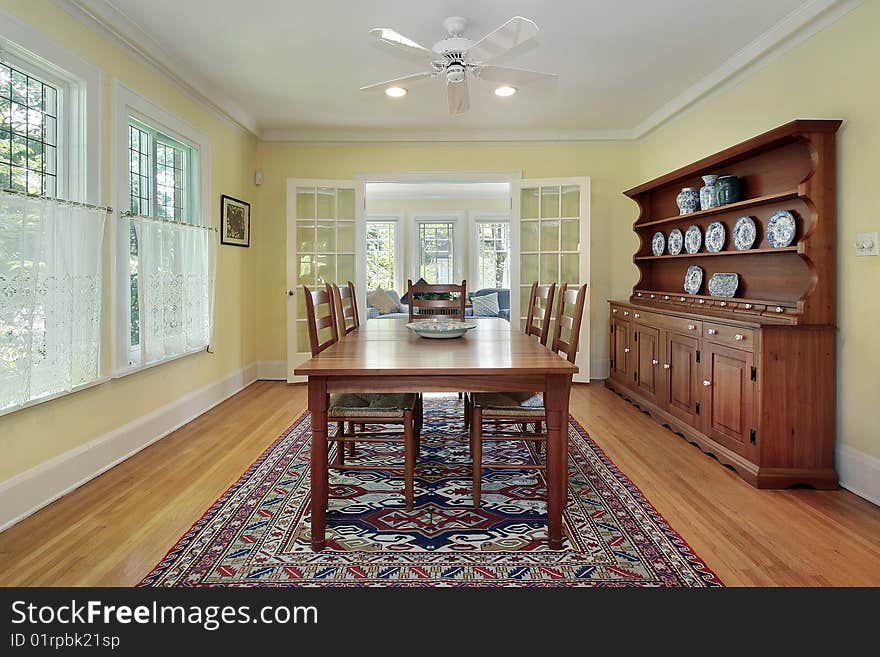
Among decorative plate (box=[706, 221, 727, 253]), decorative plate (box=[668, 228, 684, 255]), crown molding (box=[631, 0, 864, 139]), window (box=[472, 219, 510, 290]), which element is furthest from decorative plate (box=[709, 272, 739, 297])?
window (box=[472, 219, 510, 290])

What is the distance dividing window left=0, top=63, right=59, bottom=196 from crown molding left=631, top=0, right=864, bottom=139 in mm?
3927

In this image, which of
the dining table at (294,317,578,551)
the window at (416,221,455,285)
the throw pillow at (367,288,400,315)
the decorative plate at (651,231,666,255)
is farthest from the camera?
the window at (416,221,455,285)

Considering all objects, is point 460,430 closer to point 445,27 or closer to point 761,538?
point 761,538

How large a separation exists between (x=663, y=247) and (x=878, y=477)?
8.42 feet

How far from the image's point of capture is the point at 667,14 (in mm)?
3277

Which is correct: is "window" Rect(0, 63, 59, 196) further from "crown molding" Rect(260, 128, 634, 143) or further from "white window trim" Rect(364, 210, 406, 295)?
"white window trim" Rect(364, 210, 406, 295)

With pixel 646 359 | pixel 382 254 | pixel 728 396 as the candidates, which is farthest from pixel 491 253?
pixel 728 396

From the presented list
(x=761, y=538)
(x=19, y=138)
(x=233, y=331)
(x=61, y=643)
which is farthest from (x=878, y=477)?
(x=233, y=331)

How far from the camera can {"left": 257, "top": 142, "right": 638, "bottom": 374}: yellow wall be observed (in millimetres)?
5961

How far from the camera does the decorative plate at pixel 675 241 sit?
15.2 feet

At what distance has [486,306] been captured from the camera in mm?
9008

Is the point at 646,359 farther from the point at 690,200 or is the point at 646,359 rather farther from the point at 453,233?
the point at 453,233

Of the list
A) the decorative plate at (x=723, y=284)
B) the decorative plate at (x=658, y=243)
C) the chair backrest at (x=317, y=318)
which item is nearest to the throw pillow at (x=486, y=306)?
the decorative plate at (x=658, y=243)

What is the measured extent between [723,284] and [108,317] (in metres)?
3.85
